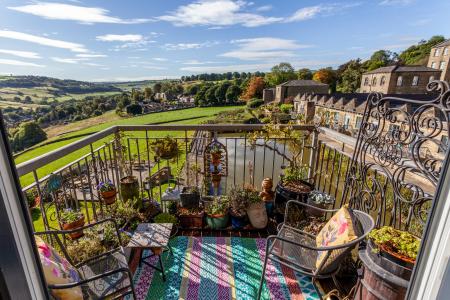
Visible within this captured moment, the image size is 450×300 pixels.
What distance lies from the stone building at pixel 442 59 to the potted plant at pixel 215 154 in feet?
105

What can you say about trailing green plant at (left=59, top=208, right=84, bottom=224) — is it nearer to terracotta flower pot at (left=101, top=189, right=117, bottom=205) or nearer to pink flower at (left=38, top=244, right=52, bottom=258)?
terracotta flower pot at (left=101, top=189, right=117, bottom=205)

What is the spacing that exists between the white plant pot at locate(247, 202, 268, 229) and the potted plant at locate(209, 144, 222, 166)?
2.43 feet

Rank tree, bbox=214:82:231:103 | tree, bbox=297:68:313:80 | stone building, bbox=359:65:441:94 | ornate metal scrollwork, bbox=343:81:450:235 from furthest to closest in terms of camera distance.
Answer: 1. tree, bbox=214:82:231:103
2. tree, bbox=297:68:313:80
3. stone building, bbox=359:65:441:94
4. ornate metal scrollwork, bbox=343:81:450:235

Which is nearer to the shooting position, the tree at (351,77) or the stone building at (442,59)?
the stone building at (442,59)

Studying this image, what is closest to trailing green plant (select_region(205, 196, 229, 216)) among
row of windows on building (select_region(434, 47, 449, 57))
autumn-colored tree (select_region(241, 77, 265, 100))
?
row of windows on building (select_region(434, 47, 449, 57))

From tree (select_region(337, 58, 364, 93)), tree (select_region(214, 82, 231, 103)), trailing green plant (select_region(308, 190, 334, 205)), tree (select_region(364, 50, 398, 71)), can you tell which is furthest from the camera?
tree (select_region(214, 82, 231, 103))

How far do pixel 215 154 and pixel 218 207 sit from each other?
27.2 inches

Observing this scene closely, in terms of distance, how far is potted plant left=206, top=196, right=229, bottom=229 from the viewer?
2588 mm

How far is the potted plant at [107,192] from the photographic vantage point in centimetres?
251

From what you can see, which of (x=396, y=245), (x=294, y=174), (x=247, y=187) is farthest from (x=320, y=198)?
(x=396, y=245)

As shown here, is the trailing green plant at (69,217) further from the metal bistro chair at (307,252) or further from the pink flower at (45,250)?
the metal bistro chair at (307,252)

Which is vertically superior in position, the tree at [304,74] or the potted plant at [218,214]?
the tree at [304,74]

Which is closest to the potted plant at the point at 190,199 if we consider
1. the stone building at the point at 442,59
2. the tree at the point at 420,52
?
the stone building at the point at 442,59

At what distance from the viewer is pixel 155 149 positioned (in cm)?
282
